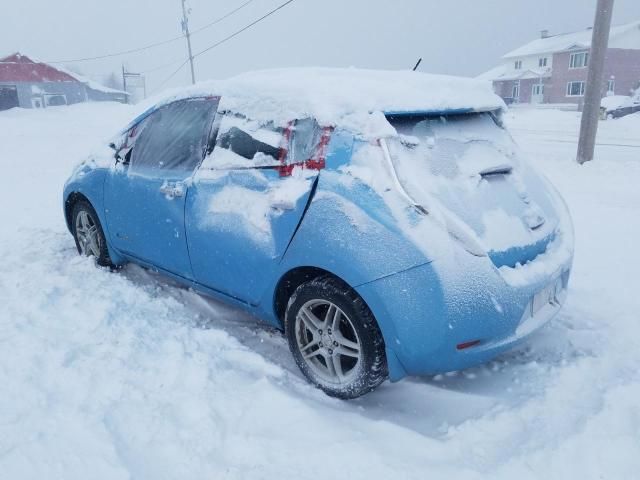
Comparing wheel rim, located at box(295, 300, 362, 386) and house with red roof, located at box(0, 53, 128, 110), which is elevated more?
house with red roof, located at box(0, 53, 128, 110)

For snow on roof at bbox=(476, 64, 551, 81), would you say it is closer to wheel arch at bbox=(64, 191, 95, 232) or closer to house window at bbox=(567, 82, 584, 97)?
house window at bbox=(567, 82, 584, 97)

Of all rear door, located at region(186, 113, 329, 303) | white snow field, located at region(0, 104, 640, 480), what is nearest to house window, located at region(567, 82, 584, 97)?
white snow field, located at region(0, 104, 640, 480)

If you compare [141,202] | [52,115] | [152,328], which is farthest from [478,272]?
[52,115]

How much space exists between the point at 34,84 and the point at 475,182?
4664cm

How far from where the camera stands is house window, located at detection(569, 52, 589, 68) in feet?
143

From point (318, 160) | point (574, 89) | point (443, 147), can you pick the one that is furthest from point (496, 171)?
point (574, 89)

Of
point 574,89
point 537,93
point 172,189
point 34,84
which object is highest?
point 34,84

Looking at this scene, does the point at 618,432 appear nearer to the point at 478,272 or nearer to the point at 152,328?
the point at 478,272

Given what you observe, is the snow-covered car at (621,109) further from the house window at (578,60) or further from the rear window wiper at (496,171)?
the rear window wiper at (496,171)

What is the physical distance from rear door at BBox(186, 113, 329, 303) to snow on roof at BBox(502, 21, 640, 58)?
154 feet

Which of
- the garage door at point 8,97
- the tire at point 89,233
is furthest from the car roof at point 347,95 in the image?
the garage door at point 8,97

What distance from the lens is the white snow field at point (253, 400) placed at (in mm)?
2367

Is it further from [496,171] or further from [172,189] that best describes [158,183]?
[496,171]

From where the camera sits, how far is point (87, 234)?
4.86m
